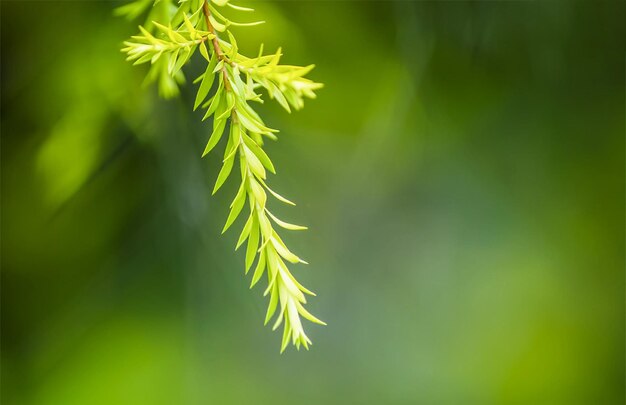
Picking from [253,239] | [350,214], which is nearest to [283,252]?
[253,239]

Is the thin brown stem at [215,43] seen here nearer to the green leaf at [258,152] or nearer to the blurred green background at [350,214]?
the green leaf at [258,152]

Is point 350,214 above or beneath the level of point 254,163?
above

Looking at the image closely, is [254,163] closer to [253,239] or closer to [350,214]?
[253,239]

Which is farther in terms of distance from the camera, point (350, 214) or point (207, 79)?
point (350, 214)

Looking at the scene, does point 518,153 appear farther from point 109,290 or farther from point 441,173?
point 109,290

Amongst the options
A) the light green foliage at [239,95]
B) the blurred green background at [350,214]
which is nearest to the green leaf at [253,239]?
the light green foliage at [239,95]

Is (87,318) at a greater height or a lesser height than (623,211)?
lesser

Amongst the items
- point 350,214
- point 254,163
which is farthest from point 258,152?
point 350,214

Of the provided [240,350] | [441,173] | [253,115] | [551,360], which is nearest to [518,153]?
[441,173]
